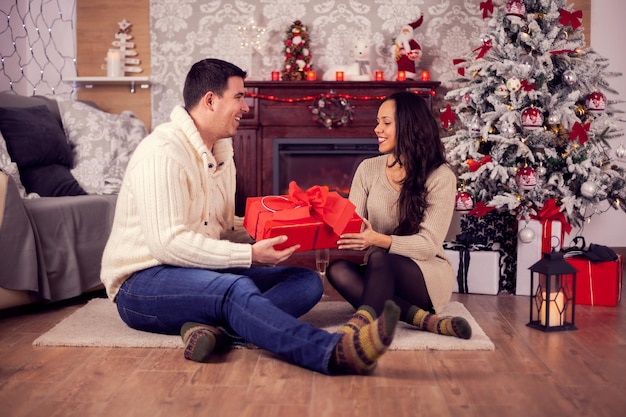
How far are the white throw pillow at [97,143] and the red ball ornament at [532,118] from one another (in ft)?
6.95

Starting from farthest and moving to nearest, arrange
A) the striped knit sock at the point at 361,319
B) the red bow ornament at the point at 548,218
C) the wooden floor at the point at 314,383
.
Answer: the red bow ornament at the point at 548,218
the striped knit sock at the point at 361,319
the wooden floor at the point at 314,383

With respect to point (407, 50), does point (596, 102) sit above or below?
below

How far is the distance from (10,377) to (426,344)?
130 centimetres

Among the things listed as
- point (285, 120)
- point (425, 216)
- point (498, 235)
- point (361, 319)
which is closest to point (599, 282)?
point (498, 235)

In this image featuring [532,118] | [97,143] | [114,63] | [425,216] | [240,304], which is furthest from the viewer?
[114,63]

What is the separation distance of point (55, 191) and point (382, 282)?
2.02 metres

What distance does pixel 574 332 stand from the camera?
2.68 m

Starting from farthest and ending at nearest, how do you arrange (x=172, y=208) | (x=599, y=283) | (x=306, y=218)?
(x=599, y=283) < (x=306, y=218) < (x=172, y=208)

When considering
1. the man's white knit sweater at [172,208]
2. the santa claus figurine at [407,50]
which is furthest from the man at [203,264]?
→ the santa claus figurine at [407,50]

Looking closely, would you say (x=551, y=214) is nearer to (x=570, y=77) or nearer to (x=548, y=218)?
(x=548, y=218)

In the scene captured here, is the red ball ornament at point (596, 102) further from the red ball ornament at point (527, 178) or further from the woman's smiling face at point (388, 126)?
the woman's smiling face at point (388, 126)

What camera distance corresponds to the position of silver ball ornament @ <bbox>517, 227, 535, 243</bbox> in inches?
135

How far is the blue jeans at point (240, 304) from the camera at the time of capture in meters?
2.00

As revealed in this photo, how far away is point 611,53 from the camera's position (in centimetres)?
457
